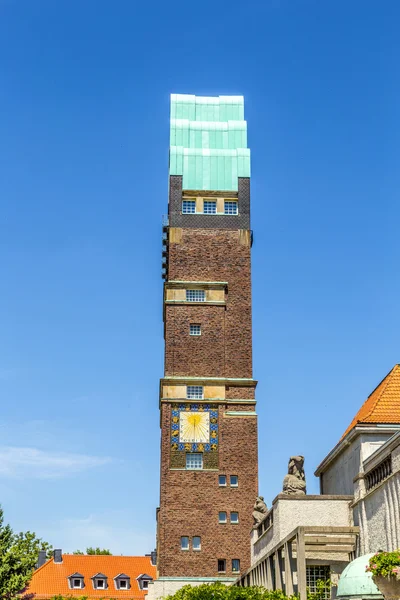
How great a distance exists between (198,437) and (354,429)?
87.6ft

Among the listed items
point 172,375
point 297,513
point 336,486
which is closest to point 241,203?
point 172,375

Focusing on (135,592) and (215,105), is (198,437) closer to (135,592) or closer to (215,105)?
(215,105)

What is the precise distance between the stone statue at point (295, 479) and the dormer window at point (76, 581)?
175 feet

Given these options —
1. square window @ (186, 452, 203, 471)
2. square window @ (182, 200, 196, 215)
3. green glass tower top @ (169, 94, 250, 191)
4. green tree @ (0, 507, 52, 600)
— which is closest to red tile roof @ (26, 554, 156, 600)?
green tree @ (0, 507, 52, 600)

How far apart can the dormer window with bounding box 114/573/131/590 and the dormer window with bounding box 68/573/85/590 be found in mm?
3148

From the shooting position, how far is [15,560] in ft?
220

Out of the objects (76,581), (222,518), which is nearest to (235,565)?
(222,518)

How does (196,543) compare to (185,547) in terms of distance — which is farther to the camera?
(196,543)

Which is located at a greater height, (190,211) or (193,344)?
(190,211)

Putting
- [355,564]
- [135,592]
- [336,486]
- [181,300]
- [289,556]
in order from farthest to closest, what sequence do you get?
[135,592]
[181,300]
[336,486]
[289,556]
[355,564]

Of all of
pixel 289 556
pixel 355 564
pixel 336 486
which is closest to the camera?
pixel 355 564

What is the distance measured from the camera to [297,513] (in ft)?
117

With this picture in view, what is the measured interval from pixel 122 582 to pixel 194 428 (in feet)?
112

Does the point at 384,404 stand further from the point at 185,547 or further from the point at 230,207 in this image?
the point at 230,207
